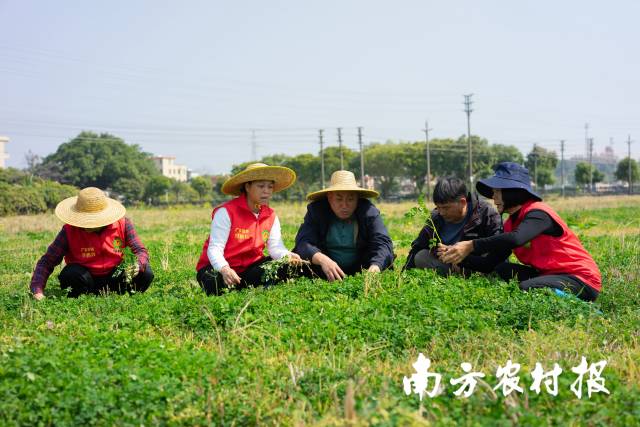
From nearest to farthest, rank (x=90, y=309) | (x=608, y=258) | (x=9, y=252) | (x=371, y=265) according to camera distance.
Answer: (x=90, y=309) < (x=371, y=265) < (x=608, y=258) < (x=9, y=252)

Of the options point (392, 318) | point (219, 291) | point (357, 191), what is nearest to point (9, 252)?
point (219, 291)

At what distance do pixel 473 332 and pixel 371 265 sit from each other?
75.0 inches

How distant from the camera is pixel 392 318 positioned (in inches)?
196

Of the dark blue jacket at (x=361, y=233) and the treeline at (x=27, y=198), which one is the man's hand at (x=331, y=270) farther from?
the treeline at (x=27, y=198)

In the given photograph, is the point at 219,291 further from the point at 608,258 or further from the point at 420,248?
the point at 608,258

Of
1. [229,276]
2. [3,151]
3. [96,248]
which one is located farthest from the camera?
[3,151]

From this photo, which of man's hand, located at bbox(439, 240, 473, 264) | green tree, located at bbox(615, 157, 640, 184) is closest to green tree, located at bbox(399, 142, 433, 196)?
green tree, located at bbox(615, 157, 640, 184)

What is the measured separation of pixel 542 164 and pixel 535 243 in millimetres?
75322

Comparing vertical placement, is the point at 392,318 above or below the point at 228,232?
below

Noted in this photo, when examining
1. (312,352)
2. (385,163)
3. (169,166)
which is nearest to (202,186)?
(385,163)

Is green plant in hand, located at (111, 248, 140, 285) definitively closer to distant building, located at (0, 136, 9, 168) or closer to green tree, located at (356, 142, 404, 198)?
green tree, located at (356, 142, 404, 198)

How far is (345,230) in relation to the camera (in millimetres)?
6980

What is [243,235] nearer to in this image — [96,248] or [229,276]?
[229,276]

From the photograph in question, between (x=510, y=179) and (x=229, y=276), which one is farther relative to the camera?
(x=229, y=276)
